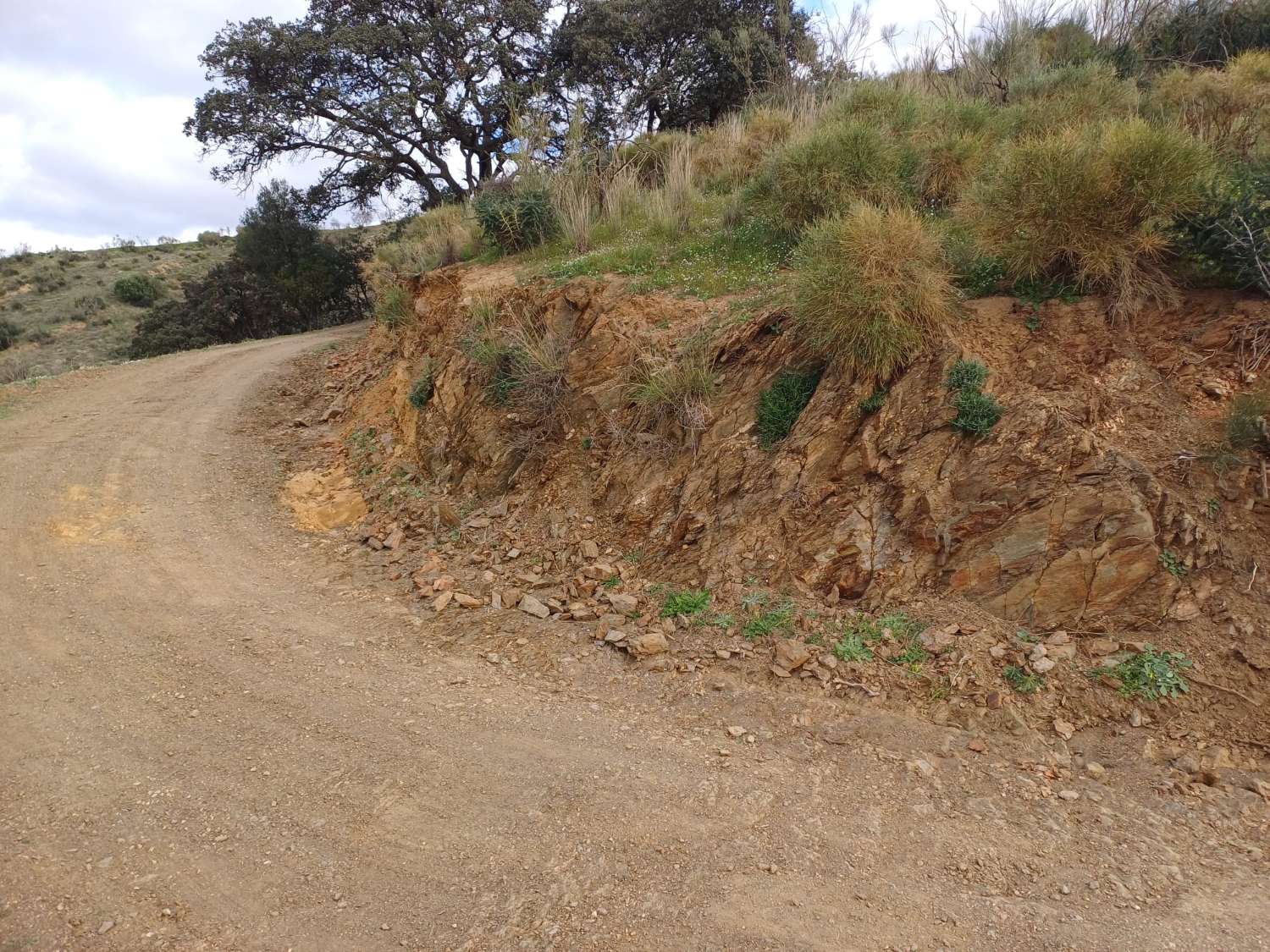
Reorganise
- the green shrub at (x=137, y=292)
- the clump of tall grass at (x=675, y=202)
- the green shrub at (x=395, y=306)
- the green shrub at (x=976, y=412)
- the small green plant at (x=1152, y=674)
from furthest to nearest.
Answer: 1. the green shrub at (x=137, y=292)
2. the green shrub at (x=395, y=306)
3. the clump of tall grass at (x=675, y=202)
4. the green shrub at (x=976, y=412)
5. the small green plant at (x=1152, y=674)

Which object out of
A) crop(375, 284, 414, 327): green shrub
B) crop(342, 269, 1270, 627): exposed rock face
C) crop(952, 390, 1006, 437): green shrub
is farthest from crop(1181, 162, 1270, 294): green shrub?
crop(375, 284, 414, 327): green shrub

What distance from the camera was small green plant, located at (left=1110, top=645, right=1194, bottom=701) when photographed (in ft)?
13.6

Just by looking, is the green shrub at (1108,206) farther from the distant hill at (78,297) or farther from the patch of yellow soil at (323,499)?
the distant hill at (78,297)

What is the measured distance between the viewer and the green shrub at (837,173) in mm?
7973

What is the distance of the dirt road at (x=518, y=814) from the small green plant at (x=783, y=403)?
2.23m

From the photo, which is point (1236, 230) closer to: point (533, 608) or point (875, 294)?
point (875, 294)

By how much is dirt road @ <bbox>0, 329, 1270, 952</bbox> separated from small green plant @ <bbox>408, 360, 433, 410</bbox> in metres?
3.64

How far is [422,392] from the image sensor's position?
888 centimetres

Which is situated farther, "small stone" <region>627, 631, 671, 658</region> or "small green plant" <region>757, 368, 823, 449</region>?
"small green plant" <region>757, 368, 823, 449</region>

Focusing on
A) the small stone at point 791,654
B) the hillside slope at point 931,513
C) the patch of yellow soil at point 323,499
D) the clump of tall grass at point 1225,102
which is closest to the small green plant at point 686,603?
the hillside slope at point 931,513

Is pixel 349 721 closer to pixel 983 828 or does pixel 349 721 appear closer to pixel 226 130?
pixel 983 828

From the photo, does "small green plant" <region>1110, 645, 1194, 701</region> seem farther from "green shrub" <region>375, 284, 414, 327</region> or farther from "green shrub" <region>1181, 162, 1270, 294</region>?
"green shrub" <region>375, 284, 414, 327</region>

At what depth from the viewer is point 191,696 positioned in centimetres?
484

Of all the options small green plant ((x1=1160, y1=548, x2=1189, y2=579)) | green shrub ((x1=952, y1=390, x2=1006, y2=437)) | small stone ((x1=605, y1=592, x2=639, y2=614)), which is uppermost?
green shrub ((x1=952, y1=390, x2=1006, y2=437))
